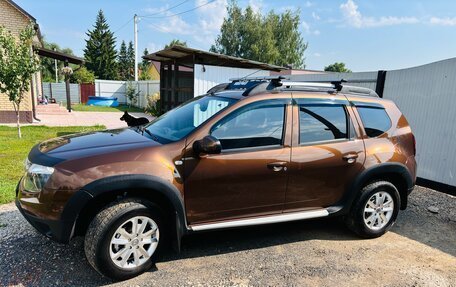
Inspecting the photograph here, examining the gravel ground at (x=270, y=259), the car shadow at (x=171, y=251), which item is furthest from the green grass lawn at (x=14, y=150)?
the car shadow at (x=171, y=251)

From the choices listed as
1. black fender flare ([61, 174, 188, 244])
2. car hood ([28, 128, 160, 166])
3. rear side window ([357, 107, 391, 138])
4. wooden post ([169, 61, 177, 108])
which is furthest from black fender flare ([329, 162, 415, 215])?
wooden post ([169, 61, 177, 108])

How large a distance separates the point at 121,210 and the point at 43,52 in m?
17.8

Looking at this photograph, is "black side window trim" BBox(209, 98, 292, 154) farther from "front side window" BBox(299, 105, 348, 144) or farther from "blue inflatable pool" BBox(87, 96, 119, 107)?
"blue inflatable pool" BBox(87, 96, 119, 107)

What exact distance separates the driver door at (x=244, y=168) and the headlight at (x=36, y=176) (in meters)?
1.21

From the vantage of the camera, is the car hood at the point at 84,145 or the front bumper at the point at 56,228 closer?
the front bumper at the point at 56,228

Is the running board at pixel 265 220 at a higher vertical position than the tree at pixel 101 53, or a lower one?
lower

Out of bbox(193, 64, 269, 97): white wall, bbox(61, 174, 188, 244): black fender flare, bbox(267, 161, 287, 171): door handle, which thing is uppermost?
bbox(193, 64, 269, 97): white wall

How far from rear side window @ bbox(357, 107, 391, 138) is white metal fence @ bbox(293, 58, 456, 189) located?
213cm

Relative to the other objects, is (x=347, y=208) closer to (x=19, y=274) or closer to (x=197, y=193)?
(x=197, y=193)

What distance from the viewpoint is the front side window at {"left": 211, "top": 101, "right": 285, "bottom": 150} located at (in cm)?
332

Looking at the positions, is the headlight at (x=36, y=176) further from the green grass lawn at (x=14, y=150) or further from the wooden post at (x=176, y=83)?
the wooden post at (x=176, y=83)

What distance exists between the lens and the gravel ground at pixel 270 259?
308 centimetres

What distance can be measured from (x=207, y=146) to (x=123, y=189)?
0.85 m

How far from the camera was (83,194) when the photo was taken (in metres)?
2.77
